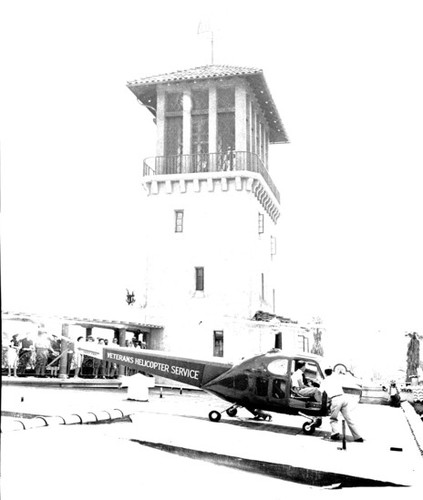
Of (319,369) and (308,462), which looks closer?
(308,462)

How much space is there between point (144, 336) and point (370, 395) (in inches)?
584

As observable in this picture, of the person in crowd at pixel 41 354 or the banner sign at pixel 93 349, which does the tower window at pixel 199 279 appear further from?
the banner sign at pixel 93 349

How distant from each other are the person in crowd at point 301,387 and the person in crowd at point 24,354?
1115 cm

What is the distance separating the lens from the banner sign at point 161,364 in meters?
14.5

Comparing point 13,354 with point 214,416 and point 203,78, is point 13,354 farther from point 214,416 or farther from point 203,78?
point 203,78

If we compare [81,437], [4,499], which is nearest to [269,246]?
[81,437]

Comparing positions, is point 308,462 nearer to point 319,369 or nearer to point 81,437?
point 81,437

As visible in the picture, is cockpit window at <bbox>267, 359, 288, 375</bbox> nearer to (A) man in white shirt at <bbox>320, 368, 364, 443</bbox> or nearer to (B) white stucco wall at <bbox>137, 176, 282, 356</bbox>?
(A) man in white shirt at <bbox>320, 368, 364, 443</bbox>

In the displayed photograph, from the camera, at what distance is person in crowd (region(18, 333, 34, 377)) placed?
2050cm

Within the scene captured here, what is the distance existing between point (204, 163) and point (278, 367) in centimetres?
2185

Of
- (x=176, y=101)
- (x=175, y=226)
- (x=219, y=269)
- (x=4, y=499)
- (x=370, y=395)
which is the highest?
(x=176, y=101)

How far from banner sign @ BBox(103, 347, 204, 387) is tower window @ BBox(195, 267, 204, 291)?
16.7 metres

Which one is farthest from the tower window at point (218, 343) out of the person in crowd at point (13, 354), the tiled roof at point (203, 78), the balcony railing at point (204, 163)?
the tiled roof at point (203, 78)

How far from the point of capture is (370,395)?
22.9m
